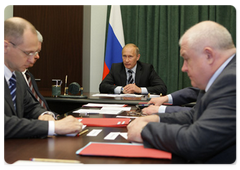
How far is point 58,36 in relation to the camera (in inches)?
220

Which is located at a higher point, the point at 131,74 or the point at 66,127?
the point at 131,74

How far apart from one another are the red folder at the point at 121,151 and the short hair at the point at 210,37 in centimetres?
56

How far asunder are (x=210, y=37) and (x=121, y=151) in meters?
0.69

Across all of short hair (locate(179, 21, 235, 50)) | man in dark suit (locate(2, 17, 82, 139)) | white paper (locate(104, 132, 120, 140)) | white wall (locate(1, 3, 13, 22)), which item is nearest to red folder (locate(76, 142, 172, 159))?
white paper (locate(104, 132, 120, 140))

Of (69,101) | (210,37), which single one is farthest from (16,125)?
(69,101)

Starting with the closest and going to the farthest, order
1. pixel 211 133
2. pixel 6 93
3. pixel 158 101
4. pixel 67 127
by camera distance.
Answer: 1. pixel 211 133
2. pixel 67 127
3. pixel 6 93
4. pixel 158 101

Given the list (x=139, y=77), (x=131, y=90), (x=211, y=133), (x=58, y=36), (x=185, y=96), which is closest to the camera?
(x=211, y=133)

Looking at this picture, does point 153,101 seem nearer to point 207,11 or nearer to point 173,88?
point 173,88

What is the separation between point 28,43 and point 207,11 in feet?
14.8

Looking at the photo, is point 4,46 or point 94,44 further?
point 94,44

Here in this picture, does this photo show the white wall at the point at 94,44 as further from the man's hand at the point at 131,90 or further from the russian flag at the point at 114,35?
the man's hand at the point at 131,90

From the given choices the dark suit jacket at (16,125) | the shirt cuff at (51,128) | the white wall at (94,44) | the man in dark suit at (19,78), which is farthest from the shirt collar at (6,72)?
the white wall at (94,44)

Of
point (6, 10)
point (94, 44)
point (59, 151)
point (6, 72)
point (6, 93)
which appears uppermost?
point (6, 10)

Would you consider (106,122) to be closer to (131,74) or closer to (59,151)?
(59,151)
